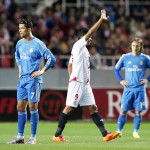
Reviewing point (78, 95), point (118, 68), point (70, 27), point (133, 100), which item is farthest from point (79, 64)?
point (70, 27)

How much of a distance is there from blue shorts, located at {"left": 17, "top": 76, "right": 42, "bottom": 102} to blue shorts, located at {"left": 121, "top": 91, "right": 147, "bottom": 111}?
2.89 meters

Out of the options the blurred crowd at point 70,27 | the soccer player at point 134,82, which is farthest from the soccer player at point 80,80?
the blurred crowd at point 70,27

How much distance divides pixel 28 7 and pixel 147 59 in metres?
12.6

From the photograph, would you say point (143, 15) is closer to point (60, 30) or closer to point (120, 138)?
point (60, 30)

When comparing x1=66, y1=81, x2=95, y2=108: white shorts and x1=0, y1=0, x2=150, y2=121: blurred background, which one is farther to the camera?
x1=0, y1=0, x2=150, y2=121: blurred background

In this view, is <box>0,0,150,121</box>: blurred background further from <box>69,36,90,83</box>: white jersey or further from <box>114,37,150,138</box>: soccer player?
<box>69,36,90,83</box>: white jersey

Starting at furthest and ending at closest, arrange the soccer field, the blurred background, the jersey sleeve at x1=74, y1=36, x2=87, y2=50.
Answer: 1. the blurred background
2. the jersey sleeve at x1=74, y1=36, x2=87, y2=50
3. the soccer field

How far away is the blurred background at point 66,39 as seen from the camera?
2283cm

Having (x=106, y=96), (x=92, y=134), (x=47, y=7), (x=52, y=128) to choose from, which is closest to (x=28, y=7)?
(x=47, y=7)

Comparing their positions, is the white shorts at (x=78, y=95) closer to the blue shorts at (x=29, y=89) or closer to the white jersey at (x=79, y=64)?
the white jersey at (x=79, y=64)

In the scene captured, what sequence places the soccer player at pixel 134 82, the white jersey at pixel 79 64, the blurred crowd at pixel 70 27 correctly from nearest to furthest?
the white jersey at pixel 79 64 → the soccer player at pixel 134 82 → the blurred crowd at pixel 70 27

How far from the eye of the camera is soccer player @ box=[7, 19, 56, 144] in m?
13.8

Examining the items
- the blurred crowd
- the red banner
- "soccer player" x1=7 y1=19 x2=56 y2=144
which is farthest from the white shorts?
the blurred crowd

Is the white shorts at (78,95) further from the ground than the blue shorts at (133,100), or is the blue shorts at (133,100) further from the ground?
the white shorts at (78,95)
